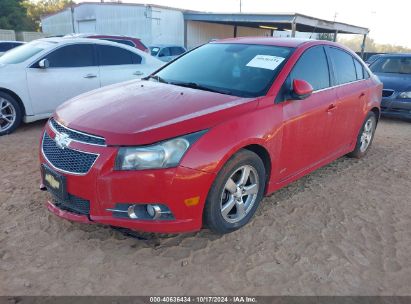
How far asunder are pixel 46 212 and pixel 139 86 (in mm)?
1545

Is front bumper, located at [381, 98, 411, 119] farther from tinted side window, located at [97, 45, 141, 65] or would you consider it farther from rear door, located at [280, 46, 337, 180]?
tinted side window, located at [97, 45, 141, 65]

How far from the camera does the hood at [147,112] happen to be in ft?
8.89

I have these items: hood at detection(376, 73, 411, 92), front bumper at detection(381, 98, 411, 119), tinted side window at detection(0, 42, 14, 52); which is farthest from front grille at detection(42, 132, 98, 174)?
tinted side window at detection(0, 42, 14, 52)

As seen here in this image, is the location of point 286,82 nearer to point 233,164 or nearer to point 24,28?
point 233,164

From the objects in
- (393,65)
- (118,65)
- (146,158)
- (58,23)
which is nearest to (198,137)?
(146,158)

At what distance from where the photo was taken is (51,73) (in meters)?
6.22

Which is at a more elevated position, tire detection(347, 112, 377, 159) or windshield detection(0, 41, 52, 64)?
windshield detection(0, 41, 52, 64)

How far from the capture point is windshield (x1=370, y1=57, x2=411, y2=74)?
9.21 meters

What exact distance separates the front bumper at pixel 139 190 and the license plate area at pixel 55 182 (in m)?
0.05

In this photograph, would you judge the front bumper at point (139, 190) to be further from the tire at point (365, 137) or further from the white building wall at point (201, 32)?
the white building wall at point (201, 32)

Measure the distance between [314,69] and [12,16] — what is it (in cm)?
4197

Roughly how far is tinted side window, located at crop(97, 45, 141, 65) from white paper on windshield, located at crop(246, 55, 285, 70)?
13.0 ft

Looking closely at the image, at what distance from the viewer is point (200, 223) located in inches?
116

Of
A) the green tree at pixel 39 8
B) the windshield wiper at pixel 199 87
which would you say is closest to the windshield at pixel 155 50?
the windshield wiper at pixel 199 87
